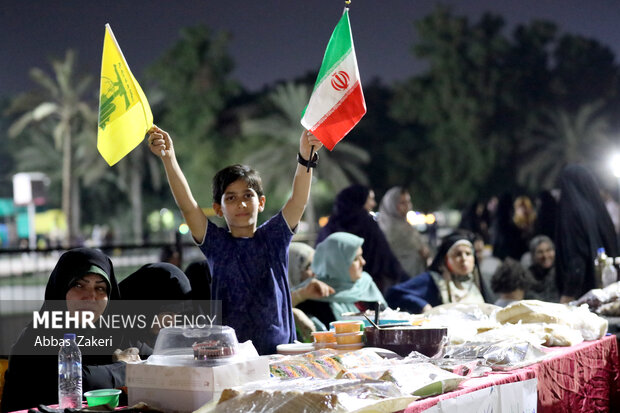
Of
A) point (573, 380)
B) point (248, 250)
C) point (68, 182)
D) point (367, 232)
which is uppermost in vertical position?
point (68, 182)

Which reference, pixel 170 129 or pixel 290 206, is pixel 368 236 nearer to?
pixel 290 206

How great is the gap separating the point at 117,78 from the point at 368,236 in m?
4.04

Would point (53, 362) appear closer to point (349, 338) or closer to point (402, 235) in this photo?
point (349, 338)

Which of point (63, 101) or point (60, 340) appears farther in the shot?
point (63, 101)

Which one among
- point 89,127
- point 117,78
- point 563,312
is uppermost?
point 89,127

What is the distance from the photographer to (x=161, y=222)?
153ft

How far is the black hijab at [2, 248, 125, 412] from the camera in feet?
9.82

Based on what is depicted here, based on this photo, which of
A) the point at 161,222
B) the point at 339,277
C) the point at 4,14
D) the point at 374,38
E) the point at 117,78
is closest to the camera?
the point at 117,78

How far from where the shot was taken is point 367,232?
281 inches

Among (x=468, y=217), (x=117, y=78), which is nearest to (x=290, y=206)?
(x=117, y=78)

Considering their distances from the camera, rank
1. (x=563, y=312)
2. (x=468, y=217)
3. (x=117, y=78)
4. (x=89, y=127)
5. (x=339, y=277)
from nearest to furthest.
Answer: (x=117, y=78), (x=563, y=312), (x=339, y=277), (x=468, y=217), (x=89, y=127)

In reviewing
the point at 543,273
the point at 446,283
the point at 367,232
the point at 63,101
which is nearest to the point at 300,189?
the point at 446,283

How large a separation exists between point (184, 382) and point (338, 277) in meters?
2.84

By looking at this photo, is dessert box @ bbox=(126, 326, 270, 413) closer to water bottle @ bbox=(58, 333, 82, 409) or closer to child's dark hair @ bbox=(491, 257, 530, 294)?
water bottle @ bbox=(58, 333, 82, 409)
